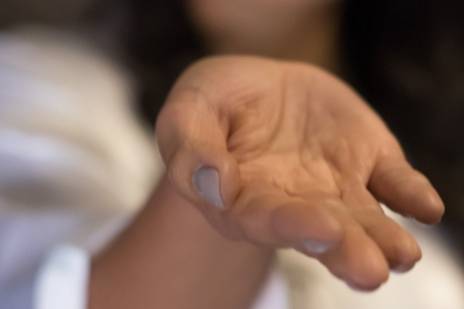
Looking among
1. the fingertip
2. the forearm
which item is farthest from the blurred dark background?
the fingertip

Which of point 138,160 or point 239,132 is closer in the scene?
point 239,132

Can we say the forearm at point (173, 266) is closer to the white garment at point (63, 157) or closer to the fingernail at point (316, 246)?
the white garment at point (63, 157)

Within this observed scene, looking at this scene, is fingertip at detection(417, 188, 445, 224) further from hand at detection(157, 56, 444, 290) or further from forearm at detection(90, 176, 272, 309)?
forearm at detection(90, 176, 272, 309)

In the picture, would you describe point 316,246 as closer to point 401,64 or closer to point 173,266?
point 173,266

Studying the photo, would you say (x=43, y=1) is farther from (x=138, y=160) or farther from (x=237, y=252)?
(x=237, y=252)

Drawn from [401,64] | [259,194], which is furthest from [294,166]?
[401,64]

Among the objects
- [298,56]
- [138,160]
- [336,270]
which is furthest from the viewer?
[298,56]

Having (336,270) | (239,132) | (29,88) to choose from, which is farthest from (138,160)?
(336,270)
